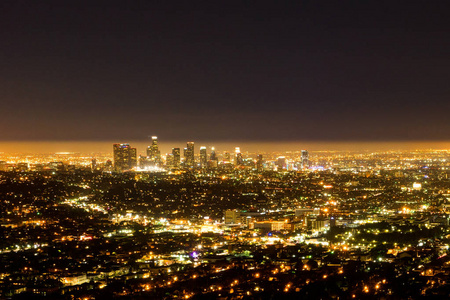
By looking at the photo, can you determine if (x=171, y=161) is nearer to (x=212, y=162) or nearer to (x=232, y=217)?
(x=212, y=162)

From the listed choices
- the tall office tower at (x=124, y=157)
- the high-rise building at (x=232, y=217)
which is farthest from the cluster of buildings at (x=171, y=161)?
the high-rise building at (x=232, y=217)

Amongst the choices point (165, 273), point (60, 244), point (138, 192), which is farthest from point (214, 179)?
point (165, 273)

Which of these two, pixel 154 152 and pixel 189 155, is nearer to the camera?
pixel 189 155

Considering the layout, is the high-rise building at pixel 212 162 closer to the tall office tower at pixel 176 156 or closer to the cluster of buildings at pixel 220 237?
the tall office tower at pixel 176 156

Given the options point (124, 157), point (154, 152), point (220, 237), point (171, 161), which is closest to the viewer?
point (220, 237)

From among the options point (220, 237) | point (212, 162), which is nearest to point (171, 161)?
point (212, 162)

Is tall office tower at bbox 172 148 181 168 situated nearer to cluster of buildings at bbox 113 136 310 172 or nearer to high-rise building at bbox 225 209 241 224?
cluster of buildings at bbox 113 136 310 172
